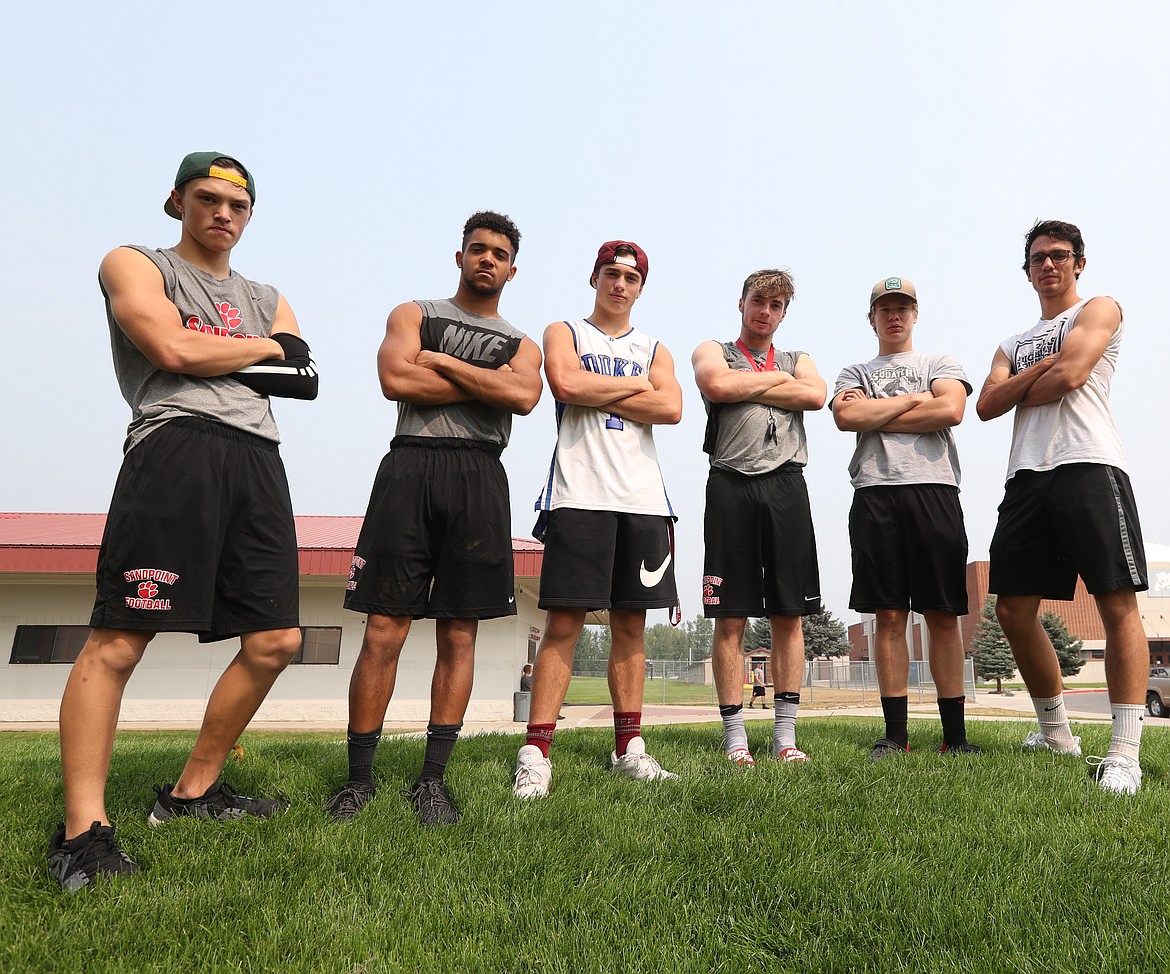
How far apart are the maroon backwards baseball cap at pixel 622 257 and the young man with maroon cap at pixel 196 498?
67.1 inches

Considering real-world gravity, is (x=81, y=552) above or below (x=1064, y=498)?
below

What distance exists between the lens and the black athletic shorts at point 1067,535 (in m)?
3.64

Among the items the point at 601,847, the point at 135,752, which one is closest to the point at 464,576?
the point at 601,847

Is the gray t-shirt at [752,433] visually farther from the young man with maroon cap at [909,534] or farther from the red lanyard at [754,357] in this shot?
the young man with maroon cap at [909,534]

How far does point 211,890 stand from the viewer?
204cm

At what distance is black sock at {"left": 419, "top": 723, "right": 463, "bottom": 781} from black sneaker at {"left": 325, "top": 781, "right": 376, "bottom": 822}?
229 millimetres

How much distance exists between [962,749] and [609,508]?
2.48m

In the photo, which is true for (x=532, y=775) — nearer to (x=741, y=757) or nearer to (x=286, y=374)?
(x=741, y=757)

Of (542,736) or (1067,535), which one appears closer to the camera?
(542,736)

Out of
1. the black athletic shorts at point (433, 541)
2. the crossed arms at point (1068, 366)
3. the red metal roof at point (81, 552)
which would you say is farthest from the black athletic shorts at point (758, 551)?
the red metal roof at point (81, 552)

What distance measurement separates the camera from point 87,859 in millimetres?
2176

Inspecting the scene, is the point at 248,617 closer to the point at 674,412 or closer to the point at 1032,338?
the point at 674,412

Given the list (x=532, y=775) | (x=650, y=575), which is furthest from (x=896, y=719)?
(x=532, y=775)

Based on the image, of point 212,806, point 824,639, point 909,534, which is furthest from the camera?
point 824,639
